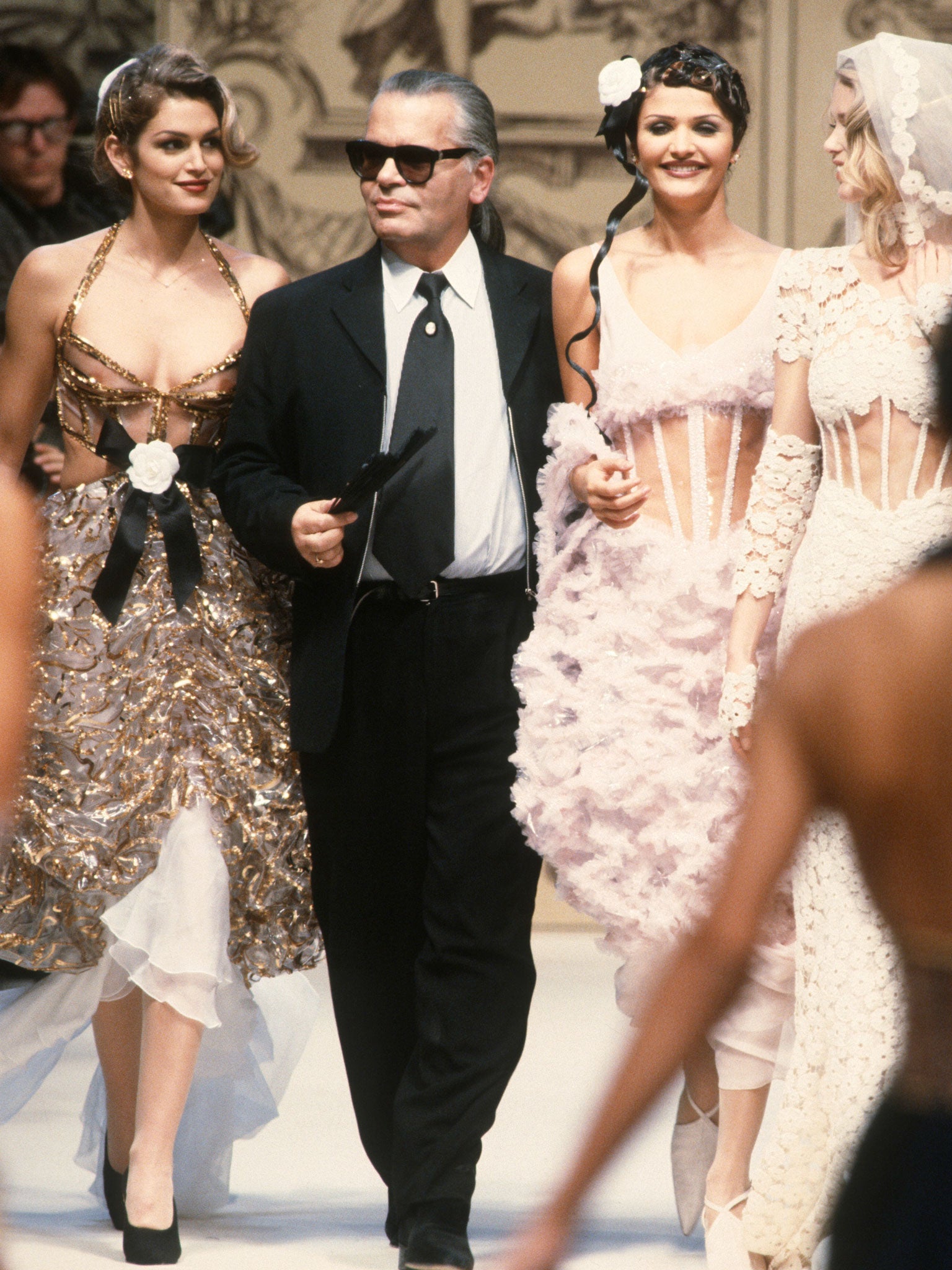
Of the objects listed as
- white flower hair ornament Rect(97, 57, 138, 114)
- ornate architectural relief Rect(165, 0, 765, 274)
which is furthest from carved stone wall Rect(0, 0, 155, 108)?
white flower hair ornament Rect(97, 57, 138, 114)

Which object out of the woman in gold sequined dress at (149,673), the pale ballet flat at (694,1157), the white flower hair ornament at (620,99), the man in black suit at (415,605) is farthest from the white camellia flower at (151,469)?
the pale ballet flat at (694,1157)

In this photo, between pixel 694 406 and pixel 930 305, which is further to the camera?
pixel 694 406

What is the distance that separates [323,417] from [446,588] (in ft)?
1.32

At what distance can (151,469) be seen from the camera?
13.2ft

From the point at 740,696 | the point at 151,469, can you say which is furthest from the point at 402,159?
the point at 740,696

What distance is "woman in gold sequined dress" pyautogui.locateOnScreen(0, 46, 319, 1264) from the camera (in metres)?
3.98

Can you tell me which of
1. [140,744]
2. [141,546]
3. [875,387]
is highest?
[875,387]

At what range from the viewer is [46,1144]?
491 centimetres

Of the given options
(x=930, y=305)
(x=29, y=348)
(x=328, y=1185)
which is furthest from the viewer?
(x=328, y=1185)

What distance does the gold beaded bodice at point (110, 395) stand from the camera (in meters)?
4.07

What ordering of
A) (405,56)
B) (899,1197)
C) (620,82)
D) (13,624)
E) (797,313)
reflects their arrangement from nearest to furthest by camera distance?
1. (899,1197)
2. (13,624)
3. (797,313)
4. (620,82)
5. (405,56)

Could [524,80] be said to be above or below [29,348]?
above

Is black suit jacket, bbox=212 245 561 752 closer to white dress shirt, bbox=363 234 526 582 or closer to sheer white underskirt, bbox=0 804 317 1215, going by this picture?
white dress shirt, bbox=363 234 526 582

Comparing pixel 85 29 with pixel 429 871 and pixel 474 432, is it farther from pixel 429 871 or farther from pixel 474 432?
pixel 429 871
